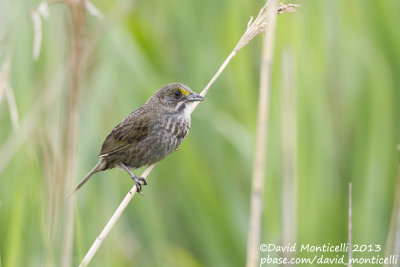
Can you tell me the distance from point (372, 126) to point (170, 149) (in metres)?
1.02

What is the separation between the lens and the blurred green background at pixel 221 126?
3.30 meters

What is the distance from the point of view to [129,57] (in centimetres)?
375

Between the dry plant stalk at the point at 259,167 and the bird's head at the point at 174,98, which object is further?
the bird's head at the point at 174,98

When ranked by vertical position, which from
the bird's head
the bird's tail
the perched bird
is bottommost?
the bird's tail

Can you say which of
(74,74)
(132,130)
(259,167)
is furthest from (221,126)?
(74,74)

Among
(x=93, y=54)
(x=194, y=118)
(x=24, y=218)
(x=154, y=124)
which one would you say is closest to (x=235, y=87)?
(x=194, y=118)

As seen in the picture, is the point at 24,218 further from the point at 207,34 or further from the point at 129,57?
the point at 207,34

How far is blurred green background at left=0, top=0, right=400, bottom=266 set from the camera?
10.8ft

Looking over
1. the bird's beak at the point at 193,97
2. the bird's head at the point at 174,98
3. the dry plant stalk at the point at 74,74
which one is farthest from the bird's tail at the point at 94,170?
the dry plant stalk at the point at 74,74

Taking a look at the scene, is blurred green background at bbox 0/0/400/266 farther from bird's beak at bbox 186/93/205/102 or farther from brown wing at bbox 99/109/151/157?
bird's beak at bbox 186/93/205/102

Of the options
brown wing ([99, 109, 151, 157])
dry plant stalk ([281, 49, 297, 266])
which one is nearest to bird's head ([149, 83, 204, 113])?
brown wing ([99, 109, 151, 157])

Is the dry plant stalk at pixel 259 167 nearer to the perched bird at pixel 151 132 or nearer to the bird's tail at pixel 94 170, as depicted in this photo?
the perched bird at pixel 151 132

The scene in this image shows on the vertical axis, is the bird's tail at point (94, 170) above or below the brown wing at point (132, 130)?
below

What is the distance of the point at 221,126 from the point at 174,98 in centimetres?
33
